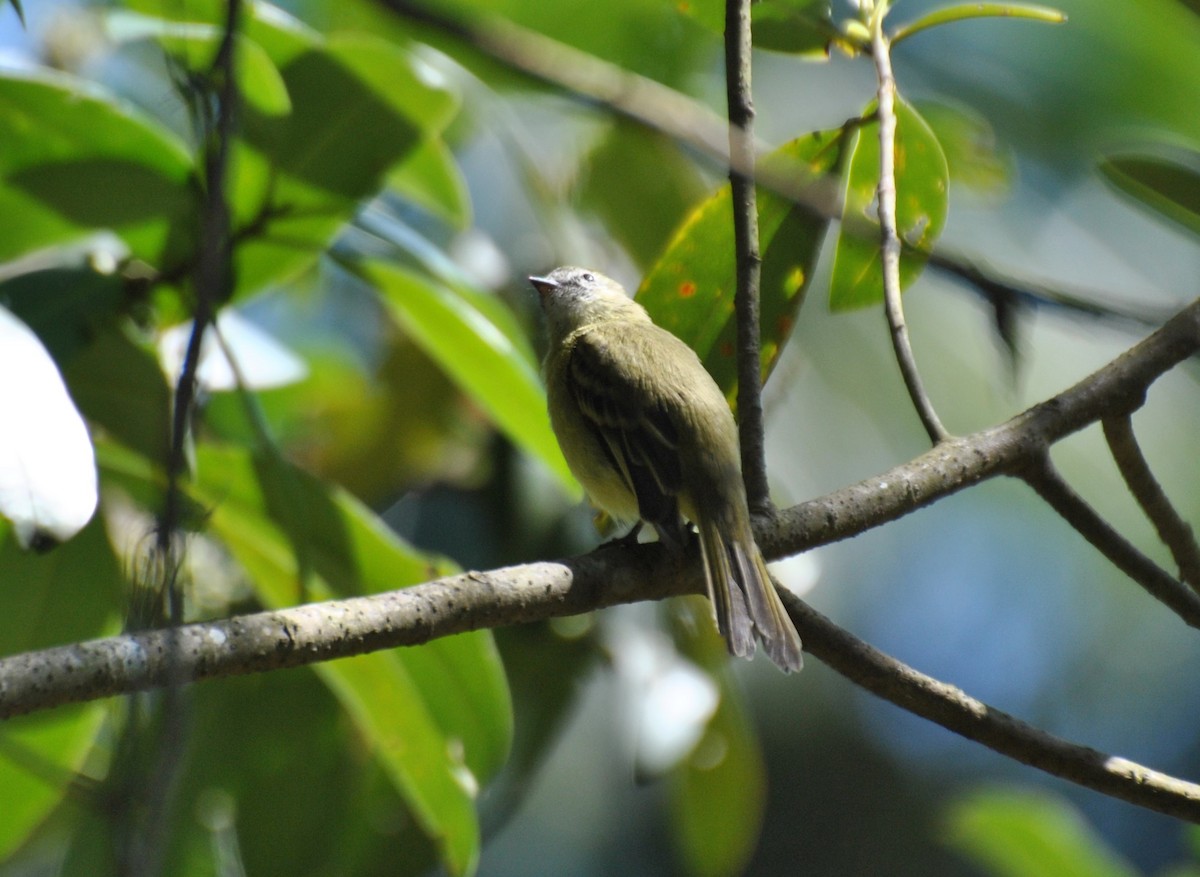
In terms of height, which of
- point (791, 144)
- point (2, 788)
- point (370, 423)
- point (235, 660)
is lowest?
point (2, 788)

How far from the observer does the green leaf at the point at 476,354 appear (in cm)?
313

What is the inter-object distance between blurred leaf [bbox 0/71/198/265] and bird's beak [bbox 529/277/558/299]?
115cm

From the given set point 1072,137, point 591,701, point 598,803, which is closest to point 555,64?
point 1072,137

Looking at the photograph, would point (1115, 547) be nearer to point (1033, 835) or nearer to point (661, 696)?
point (1033, 835)

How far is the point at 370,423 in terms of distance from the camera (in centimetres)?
409

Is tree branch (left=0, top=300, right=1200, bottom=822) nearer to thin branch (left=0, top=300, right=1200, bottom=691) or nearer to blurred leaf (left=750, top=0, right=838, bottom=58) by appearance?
thin branch (left=0, top=300, right=1200, bottom=691)

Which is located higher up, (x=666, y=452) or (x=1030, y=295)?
(x=1030, y=295)

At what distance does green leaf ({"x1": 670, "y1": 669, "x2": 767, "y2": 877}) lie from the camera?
11.1ft

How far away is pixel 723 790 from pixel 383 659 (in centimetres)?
109

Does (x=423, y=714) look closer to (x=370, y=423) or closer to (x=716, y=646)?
(x=716, y=646)

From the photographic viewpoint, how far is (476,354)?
3.16m

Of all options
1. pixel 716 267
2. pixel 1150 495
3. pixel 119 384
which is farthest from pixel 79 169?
pixel 1150 495

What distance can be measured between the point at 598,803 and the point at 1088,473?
4907mm

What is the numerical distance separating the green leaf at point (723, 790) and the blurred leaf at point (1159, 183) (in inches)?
68.6
